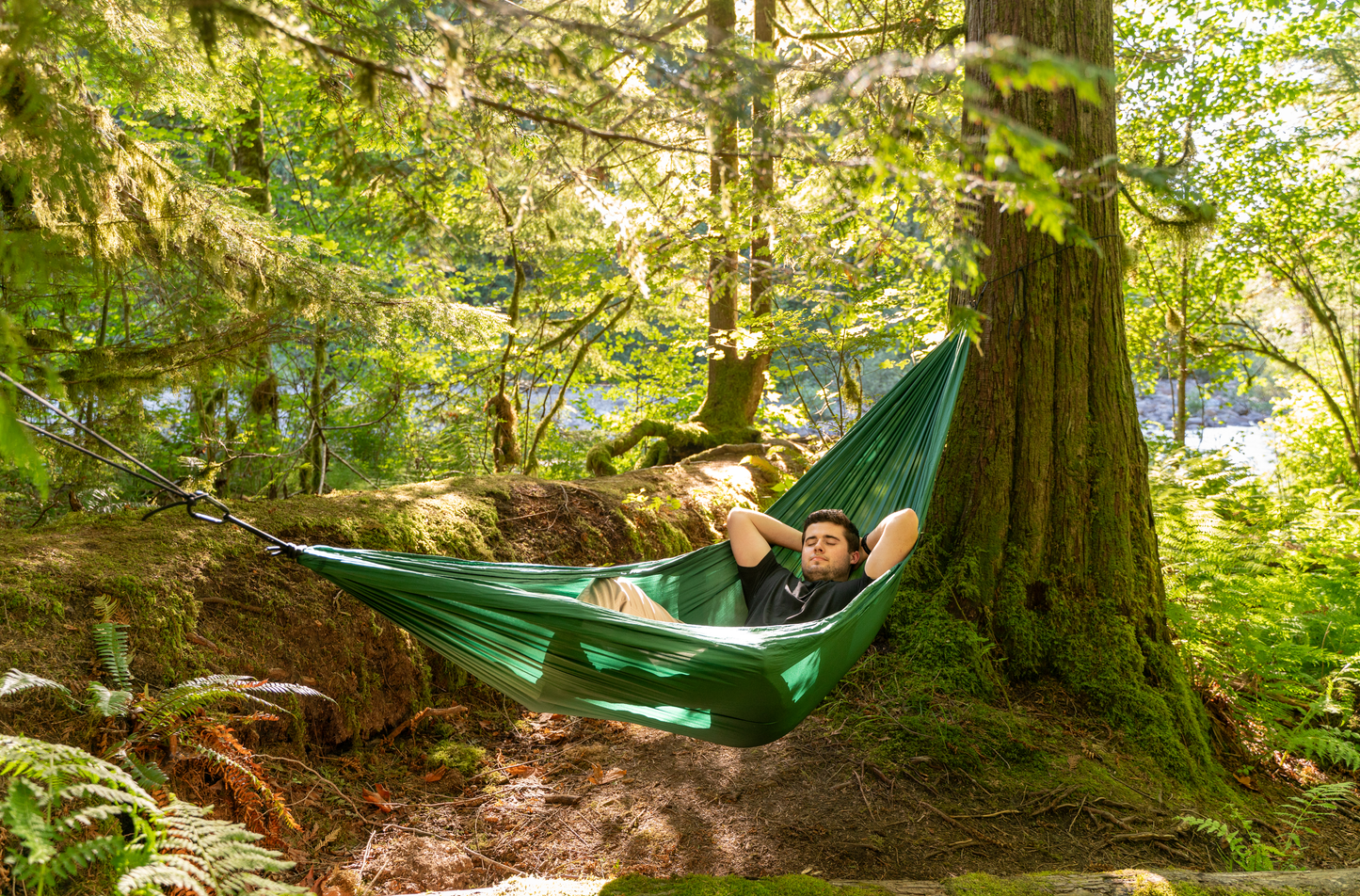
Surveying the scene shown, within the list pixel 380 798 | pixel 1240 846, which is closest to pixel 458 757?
pixel 380 798

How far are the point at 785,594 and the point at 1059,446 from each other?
2.81 ft

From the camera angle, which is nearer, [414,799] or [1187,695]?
[414,799]

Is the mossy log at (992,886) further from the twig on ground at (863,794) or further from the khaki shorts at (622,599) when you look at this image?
the khaki shorts at (622,599)

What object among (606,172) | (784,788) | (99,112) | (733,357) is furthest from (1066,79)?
(733,357)

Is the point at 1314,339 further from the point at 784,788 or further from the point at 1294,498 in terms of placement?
the point at 784,788

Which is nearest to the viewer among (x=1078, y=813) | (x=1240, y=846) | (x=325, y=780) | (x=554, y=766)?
(x=1240, y=846)

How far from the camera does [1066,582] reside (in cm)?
210

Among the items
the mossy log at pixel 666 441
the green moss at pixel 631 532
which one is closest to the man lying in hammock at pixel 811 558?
the green moss at pixel 631 532

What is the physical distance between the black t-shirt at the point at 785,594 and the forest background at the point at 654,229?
2.74 ft

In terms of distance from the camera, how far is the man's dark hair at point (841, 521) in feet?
7.19

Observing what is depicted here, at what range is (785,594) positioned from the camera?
2.15m

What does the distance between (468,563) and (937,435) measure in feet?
3.94

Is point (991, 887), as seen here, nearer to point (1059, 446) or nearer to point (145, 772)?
point (1059, 446)

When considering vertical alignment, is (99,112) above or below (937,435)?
above
